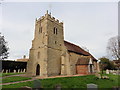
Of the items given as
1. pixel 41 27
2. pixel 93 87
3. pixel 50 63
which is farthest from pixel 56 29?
pixel 93 87

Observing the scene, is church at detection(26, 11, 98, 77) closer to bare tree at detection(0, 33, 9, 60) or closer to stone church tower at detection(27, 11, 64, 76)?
stone church tower at detection(27, 11, 64, 76)

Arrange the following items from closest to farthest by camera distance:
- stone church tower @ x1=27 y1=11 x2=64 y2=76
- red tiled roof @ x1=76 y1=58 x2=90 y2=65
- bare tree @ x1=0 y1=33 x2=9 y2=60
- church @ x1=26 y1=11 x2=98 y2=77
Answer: stone church tower @ x1=27 y1=11 x2=64 y2=76, church @ x1=26 y1=11 x2=98 y2=77, red tiled roof @ x1=76 y1=58 x2=90 y2=65, bare tree @ x1=0 y1=33 x2=9 y2=60

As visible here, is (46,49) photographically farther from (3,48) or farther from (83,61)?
(3,48)

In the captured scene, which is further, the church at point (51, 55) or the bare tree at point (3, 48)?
the bare tree at point (3, 48)

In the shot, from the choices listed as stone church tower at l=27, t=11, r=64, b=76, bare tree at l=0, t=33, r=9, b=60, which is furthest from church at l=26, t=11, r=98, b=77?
bare tree at l=0, t=33, r=9, b=60

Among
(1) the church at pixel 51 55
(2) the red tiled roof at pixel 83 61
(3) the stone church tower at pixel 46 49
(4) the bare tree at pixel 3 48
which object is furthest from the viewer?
(4) the bare tree at pixel 3 48

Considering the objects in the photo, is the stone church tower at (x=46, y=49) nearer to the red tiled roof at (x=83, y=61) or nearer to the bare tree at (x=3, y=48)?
the red tiled roof at (x=83, y=61)

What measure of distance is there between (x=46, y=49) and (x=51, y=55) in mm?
2000

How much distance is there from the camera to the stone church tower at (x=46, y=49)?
68.9 feet

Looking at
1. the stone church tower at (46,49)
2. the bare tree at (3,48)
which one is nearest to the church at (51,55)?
Result: the stone church tower at (46,49)

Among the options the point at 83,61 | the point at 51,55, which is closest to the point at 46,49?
the point at 51,55

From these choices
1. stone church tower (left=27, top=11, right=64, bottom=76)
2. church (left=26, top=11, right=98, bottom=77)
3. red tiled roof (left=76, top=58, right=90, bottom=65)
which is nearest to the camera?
stone church tower (left=27, top=11, right=64, bottom=76)

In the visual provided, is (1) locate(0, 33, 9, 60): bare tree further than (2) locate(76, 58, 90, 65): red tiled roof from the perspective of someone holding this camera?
Yes

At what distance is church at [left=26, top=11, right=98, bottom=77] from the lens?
21.5 metres
